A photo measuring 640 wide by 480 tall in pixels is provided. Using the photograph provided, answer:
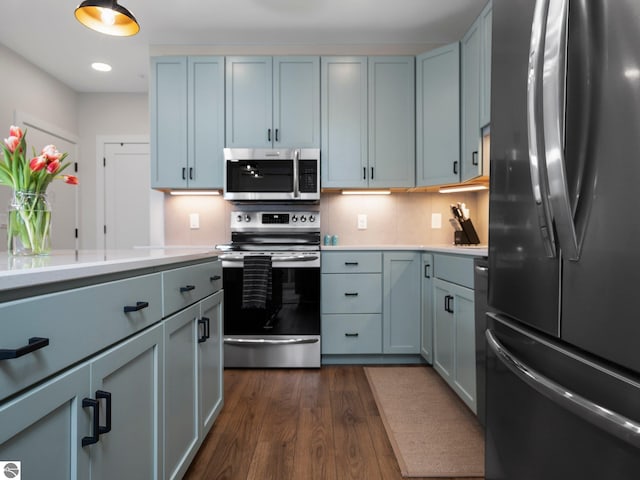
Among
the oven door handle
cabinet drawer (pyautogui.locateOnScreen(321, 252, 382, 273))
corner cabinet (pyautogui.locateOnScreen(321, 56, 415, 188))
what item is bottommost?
the oven door handle

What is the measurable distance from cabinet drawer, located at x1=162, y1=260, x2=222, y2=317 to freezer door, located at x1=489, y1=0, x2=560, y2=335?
98 cm

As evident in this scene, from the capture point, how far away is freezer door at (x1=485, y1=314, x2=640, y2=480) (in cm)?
52

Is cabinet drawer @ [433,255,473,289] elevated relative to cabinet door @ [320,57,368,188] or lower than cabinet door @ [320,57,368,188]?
lower

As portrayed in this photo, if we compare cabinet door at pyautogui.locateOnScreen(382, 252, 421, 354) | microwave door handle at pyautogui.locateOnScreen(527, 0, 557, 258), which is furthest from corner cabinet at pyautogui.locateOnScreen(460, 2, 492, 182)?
microwave door handle at pyautogui.locateOnScreen(527, 0, 557, 258)

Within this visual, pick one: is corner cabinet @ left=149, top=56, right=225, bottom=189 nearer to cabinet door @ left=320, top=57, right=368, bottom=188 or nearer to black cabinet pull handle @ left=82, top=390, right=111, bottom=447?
cabinet door @ left=320, top=57, right=368, bottom=188

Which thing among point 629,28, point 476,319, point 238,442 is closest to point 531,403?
point 629,28

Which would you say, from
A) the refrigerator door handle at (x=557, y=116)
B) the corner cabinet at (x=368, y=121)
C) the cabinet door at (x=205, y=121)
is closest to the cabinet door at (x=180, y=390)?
the refrigerator door handle at (x=557, y=116)

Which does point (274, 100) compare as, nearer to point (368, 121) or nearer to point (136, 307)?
point (368, 121)

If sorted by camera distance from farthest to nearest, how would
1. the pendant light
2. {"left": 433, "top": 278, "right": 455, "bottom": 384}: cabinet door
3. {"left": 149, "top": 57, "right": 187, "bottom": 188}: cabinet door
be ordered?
{"left": 149, "top": 57, "right": 187, "bottom": 188}: cabinet door, {"left": 433, "top": 278, "right": 455, "bottom": 384}: cabinet door, the pendant light

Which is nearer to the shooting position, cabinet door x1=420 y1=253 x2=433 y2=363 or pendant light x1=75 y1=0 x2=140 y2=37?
pendant light x1=75 y1=0 x2=140 y2=37

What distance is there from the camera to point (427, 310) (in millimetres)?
2691

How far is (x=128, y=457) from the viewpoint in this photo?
0.95m

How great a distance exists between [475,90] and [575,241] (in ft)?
7.21

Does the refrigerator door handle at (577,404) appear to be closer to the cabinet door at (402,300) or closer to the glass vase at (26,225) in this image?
the glass vase at (26,225)
